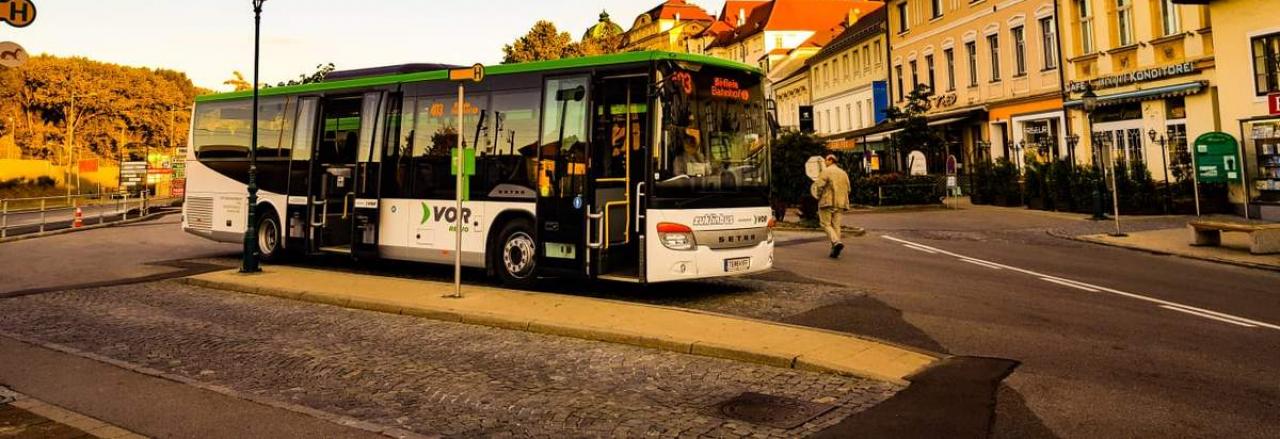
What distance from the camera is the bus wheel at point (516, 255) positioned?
10.7 metres

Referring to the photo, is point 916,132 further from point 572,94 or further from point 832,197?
point 572,94

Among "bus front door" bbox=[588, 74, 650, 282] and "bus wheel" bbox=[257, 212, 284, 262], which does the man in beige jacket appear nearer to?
"bus front door" bbox=[588, 74, 650, 282]

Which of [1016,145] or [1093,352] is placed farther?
[1016,145]

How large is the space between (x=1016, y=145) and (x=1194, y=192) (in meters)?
10.4

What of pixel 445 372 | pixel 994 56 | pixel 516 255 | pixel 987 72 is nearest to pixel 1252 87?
pixel 994 56

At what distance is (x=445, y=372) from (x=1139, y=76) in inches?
1055

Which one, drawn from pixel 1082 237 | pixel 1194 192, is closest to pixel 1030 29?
pixel 1194 192

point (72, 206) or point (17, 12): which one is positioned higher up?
point (72, 206)

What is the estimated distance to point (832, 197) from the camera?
14125 millimetres

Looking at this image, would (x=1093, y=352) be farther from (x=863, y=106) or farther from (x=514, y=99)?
(x=863, y=106)

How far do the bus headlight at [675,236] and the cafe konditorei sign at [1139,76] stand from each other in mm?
21619

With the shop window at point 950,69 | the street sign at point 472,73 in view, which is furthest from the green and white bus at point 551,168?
the shop window at point 950,69

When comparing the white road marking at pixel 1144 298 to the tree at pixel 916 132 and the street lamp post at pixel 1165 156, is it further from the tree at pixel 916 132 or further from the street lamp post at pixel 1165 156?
the tree at pixel 916 132

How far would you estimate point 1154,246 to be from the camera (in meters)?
15.8
